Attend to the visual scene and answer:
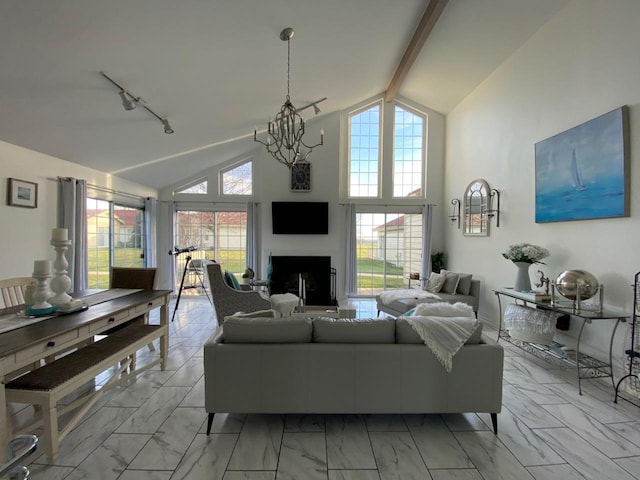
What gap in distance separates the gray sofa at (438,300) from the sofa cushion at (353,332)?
90.2 inches

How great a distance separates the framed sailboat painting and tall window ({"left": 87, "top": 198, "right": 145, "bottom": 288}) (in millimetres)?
6428

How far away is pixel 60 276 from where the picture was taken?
2.41 metres

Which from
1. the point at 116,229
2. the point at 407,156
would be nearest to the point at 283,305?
the point at 116,229

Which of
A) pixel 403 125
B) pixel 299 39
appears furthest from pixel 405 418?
pixel 403 125

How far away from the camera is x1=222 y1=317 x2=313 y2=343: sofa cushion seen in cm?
219

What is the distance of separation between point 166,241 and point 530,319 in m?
6.67

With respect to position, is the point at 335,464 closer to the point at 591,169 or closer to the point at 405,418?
the point at 405,418

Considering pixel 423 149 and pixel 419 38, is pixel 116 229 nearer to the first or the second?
pixel 419 38

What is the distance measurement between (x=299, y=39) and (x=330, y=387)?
3690 mm

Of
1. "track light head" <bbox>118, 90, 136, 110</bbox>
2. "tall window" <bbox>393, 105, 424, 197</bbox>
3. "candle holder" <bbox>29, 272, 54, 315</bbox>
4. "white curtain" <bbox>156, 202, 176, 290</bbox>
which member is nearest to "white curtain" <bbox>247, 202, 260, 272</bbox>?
"white curtain" <bbox>156, 202, 176, 290</bbox>

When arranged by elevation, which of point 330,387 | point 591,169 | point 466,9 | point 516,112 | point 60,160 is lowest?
point 330,387

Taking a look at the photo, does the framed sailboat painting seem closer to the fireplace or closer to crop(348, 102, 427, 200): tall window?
crop(348, 102, 427, 200): tall window

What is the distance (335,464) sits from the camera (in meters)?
1.90

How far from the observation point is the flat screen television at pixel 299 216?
20.8 ft
